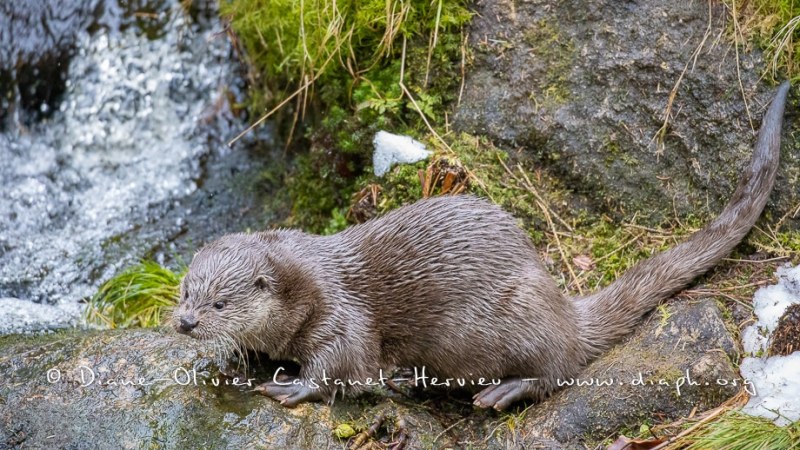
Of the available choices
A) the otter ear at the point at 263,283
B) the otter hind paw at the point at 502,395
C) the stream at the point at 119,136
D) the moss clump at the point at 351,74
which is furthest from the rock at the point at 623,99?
the stream at the point at 119,136

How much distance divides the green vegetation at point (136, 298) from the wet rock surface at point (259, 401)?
79cm

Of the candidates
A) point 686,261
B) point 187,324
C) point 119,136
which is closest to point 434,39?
point 686,261

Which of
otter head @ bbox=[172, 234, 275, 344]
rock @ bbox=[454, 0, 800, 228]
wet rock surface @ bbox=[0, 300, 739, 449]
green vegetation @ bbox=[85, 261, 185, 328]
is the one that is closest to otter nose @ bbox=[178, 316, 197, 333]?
otter head @ bbox=[172, 234, 275, 344]

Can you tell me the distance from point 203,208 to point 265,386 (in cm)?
203

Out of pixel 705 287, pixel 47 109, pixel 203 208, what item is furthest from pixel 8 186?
pixel 705 287

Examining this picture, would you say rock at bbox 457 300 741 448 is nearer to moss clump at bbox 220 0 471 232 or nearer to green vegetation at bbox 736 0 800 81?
green vegetation at bbox 736 0 800 81

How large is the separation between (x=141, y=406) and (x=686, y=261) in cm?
230

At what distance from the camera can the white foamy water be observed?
491 cm

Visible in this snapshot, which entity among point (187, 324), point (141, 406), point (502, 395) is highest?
point (187, 324)

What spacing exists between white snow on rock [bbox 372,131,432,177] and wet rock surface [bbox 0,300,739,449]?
129cm

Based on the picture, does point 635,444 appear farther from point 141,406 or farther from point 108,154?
point 108,154

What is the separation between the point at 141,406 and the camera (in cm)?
332

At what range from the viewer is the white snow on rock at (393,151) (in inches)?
175

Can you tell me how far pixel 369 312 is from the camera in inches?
144
